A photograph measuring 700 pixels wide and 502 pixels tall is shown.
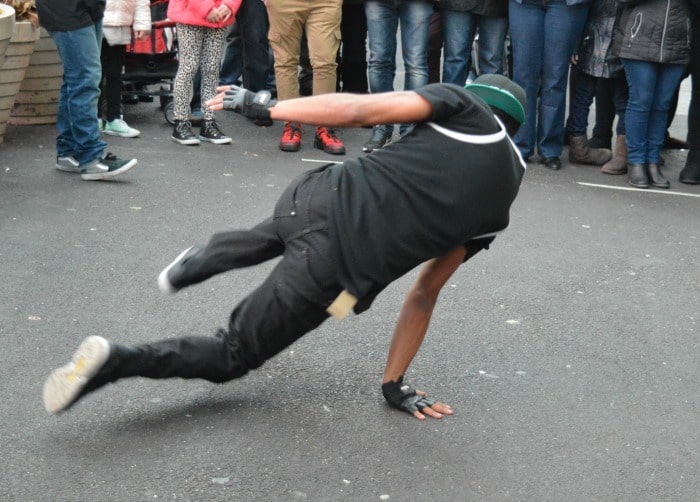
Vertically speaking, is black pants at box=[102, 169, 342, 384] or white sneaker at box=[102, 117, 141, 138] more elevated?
black pants at box=[102, 169, 342, 384]

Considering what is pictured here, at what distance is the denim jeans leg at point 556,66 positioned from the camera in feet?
26.8

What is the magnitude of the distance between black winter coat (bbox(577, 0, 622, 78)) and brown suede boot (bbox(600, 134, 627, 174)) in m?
Result: 0.59

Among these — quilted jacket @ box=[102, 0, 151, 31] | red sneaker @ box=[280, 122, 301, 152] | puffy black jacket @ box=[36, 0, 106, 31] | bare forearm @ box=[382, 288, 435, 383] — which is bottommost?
red sneaker @ box=[280, 122, 301, 152]

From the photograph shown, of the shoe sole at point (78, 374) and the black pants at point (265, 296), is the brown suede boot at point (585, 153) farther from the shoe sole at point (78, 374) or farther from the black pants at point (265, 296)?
the shoe sole at point (78, 374)

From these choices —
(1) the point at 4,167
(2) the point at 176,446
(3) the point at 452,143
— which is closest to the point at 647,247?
(3) the point at 452,143

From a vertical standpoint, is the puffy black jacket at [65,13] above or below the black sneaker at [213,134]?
above

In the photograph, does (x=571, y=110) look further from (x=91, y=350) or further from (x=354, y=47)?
(x=91, y=350)

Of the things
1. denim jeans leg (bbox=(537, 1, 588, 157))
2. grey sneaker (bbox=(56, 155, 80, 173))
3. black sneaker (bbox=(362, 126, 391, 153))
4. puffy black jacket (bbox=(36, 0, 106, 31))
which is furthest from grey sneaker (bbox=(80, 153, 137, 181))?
denim jeans leg (bbox=(537, 1, 588, 157))

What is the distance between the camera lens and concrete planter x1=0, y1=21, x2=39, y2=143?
26.0 ft

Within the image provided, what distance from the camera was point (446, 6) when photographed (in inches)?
Answer: 332

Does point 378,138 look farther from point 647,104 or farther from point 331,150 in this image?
point 647,104

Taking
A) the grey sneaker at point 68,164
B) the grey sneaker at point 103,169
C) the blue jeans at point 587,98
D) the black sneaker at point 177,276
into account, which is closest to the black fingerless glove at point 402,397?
the black sneaker at point 177,276

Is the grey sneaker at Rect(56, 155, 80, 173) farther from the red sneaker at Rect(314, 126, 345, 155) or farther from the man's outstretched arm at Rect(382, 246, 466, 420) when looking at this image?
the man's outstretched arm at Rect(382, 246, 466, 420)

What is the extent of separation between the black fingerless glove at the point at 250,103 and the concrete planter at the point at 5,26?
3968 millimetres
